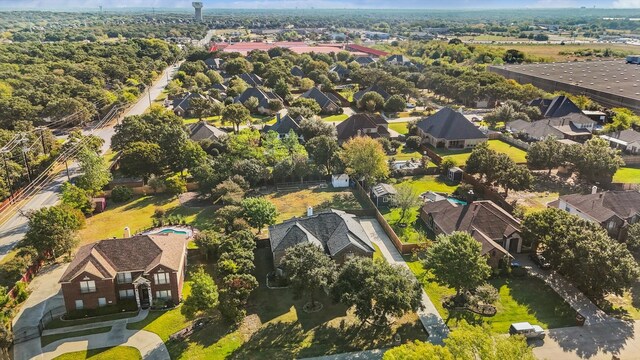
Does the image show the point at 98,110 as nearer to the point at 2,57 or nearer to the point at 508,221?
the point at 2,57

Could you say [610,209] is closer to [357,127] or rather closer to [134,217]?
[357,127]

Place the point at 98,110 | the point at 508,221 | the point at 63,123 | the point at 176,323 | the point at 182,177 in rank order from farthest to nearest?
the point at 98,110 < the point at 63,123 < the point at 182,177 < the point at 508,221 < the point at 176,323

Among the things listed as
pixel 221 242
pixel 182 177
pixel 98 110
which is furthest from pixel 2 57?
pixel 221 242

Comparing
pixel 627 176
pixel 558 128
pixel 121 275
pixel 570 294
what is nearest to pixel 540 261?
pixel 570 294

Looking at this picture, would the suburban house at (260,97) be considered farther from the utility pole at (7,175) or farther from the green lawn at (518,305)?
the green lawn at (518,305)

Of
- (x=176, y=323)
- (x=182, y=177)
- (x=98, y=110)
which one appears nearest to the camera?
(x=176, y=323)

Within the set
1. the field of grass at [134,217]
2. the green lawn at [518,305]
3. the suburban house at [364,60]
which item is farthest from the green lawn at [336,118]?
the suburban house at [364,60]

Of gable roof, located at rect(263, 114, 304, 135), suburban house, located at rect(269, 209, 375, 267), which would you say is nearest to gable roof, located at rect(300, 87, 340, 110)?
gable roof, located at rect(263, 114, 304, 135)
